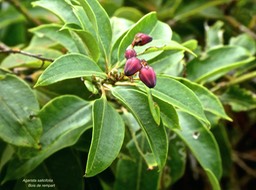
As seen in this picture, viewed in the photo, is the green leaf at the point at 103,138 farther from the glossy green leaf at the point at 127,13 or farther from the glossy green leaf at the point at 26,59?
the glossy green leaf at the point at 127,13

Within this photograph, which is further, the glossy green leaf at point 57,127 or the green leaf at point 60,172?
the green leaf at point 60,172

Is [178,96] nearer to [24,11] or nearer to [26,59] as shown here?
[26,59]

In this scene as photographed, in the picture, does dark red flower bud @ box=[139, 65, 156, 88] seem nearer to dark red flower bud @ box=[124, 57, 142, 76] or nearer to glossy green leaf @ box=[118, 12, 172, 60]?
dark red flower bud @ box=[124, 57, 142, 76]

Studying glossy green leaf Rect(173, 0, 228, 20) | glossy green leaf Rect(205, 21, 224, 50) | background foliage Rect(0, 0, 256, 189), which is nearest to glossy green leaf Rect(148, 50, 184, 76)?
background foliage Rect(0, 0, 256, 189)

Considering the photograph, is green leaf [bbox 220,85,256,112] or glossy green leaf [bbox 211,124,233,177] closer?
green leaf [bbox 220,85,256,112]

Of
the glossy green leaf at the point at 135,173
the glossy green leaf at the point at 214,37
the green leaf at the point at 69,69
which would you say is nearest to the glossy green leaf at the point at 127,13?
the glossy green leaf at the point at 214,37

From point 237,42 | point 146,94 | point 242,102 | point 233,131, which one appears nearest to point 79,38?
point 146,94
